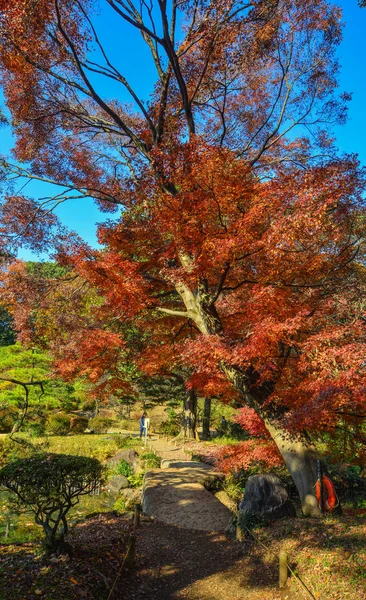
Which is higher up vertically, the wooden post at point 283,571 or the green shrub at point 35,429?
the green shrub at point 35,429

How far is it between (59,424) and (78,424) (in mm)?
1535

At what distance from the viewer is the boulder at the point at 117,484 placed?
1080cm

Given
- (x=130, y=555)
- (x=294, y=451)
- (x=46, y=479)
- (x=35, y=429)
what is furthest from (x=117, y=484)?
(x=35, y=429)

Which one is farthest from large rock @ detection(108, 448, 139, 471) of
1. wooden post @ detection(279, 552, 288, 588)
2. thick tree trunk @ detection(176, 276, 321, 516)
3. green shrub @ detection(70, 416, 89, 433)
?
wooden post @ detection(279, 552, 288, 588)

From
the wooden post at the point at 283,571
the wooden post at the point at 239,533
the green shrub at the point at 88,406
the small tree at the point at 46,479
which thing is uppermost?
the green shrub at the point at 88,406

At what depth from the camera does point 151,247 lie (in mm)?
9273

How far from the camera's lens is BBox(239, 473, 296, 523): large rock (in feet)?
21.2

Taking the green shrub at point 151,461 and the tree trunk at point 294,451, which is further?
the green shrub at point 151,461

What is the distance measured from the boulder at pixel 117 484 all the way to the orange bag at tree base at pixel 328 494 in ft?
21.0

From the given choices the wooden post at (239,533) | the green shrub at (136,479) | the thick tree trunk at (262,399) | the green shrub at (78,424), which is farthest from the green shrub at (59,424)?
the wooden post at (239,533)

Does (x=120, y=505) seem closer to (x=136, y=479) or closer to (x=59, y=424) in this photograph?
(x=136, y=479)

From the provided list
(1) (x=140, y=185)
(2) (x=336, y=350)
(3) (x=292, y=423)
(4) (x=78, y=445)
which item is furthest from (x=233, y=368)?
(4) (x=78, y=445)

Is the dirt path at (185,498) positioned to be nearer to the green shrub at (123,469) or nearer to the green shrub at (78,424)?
the green shrub at (123,469)

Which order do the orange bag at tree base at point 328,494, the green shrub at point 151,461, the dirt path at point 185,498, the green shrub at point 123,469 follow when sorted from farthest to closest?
the green shrub at point 151,461 → the green shrub at point 123,469 → the dirt path at point 185,498 → the orange bag at tree base at point 328,494
